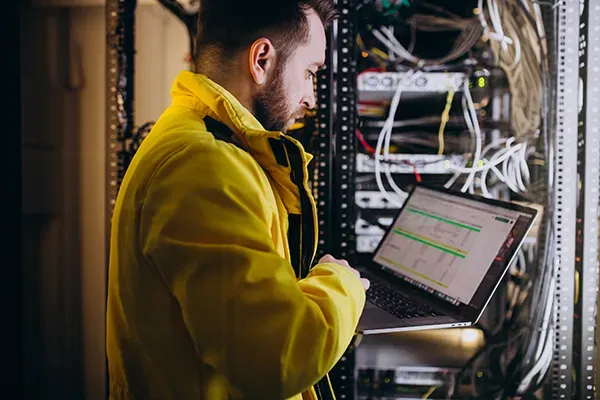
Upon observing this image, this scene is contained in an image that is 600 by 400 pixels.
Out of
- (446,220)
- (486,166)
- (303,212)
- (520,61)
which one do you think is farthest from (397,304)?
(520,61)

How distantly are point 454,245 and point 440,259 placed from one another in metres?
0.05

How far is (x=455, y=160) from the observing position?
141cm

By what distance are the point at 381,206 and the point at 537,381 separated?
0.64 meters

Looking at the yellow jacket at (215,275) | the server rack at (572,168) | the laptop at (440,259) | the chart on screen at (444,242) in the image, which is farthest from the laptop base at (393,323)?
the server rack at (572,168)

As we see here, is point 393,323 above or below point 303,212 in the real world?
below

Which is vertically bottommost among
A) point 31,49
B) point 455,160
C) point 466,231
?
point 466,231

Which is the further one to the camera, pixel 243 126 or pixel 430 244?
pixel 430 244

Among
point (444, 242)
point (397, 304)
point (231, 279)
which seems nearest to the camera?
point (231, 279)

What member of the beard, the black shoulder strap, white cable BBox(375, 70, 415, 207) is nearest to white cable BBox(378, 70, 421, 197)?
white cable BBox(375, 70, 415, 207)

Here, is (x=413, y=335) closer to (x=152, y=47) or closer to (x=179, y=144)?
(x=179, y=144)

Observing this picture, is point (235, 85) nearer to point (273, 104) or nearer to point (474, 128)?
point (273, 104)

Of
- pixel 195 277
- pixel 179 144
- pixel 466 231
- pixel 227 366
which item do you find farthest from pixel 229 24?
pixel 466 231

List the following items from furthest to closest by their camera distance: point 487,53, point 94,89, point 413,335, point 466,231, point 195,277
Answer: point 94,89, point 487,53, point 413,335, point 466,231, point 195,277

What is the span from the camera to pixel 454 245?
1.18 meters
